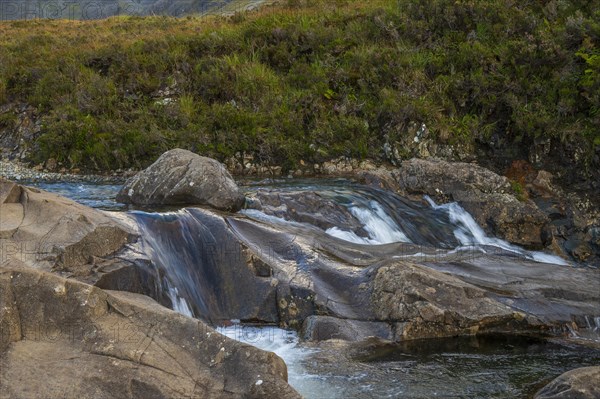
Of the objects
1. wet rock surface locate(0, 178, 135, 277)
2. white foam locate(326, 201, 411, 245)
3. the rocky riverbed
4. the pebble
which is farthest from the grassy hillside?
wet rock surface locate(0, 178, 135, 277)

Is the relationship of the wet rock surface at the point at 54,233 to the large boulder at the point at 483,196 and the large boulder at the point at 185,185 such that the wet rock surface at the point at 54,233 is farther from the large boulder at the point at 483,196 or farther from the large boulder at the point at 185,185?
the large boulder at the point at 483,196

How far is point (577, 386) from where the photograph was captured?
613cm

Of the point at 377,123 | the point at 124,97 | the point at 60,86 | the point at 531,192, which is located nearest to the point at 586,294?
the point at 531,192

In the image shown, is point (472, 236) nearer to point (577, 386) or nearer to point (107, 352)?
point (577, 386)

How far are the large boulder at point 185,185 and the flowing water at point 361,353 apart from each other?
1.36 feet

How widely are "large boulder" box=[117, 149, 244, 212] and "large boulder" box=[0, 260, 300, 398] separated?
5509 millimetres

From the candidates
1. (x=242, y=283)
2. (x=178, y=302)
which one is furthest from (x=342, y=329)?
(x=178, y=302)

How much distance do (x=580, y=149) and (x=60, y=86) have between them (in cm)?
1484

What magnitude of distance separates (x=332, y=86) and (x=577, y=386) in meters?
15.2

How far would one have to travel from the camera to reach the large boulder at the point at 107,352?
5.44 m

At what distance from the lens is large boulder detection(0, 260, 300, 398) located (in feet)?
17.9

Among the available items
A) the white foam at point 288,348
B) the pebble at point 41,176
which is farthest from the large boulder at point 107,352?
the pebble at point 41,176

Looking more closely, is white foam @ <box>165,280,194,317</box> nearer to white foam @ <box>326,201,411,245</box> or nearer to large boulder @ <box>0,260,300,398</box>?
large boulder @ <box>0,260,300,398</box>

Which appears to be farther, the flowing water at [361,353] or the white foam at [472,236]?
the white foam at [472,236]
